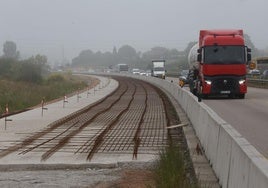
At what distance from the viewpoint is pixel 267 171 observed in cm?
555

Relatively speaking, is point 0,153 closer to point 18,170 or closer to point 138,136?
→ point 18,170

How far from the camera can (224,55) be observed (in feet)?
105

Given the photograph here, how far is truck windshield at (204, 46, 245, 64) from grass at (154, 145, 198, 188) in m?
21.0

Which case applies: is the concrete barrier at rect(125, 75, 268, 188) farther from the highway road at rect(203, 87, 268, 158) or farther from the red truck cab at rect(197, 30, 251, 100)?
the red truck cab at rect(197, 30, 251, 100)

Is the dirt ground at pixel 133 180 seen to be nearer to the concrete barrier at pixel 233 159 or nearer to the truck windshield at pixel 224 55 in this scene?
the concrete barrier at pixel 233 159

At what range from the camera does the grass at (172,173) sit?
8.36m

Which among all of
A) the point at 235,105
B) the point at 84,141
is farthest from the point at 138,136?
the point at 235,105

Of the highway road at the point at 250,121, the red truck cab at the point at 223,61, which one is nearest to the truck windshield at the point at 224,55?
the red truck cab at the point at 223,61

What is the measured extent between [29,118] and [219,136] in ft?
58.9

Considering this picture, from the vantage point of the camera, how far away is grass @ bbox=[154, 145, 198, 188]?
27.4 feet

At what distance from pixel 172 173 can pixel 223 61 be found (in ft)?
77.3

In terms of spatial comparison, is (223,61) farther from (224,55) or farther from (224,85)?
(224,85)

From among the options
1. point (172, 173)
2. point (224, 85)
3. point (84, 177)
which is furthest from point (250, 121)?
point (224, 85)

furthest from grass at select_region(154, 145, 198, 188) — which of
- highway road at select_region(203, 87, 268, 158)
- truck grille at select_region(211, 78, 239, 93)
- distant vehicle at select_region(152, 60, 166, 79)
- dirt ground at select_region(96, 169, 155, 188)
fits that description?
distant vehicle at select_region(152, 60, 166, 79)
